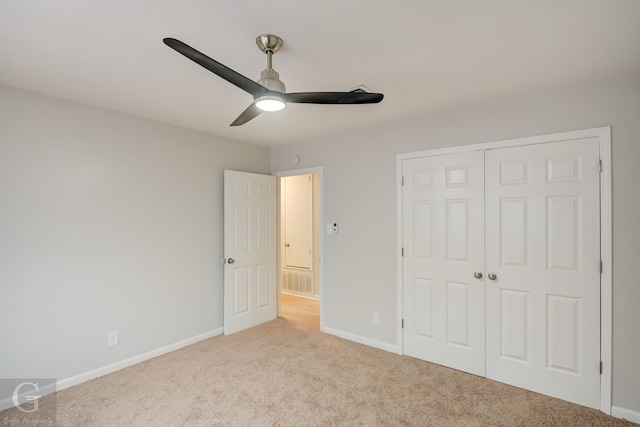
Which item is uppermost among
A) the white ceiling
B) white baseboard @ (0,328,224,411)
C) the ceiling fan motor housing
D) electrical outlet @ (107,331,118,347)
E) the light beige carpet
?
the white ceiling

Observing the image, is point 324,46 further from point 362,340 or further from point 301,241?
point 301,241

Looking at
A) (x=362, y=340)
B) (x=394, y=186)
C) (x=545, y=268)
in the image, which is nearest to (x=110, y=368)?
(x=362, y=340)

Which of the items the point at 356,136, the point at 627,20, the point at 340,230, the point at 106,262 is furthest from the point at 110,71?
the point at 627,20

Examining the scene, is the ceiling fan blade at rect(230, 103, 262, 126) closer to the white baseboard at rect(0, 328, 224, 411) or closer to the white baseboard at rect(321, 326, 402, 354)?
the white baseboard at rect(0, 328, 224, 411)

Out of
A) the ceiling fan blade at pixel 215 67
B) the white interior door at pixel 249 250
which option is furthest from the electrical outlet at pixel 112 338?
the ceiling fan blade at pixel 215 67

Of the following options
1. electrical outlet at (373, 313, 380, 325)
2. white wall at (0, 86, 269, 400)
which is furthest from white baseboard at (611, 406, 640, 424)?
white wall at (0, 86, 269, 400)

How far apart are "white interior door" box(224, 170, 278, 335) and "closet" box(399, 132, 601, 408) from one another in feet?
6.28

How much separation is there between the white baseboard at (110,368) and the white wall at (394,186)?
1592 mm

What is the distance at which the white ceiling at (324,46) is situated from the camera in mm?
1521

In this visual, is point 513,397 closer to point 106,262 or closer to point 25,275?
point 106,262

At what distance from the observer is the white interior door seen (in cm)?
382

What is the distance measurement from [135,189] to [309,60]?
2.20m

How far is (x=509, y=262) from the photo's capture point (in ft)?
8.75

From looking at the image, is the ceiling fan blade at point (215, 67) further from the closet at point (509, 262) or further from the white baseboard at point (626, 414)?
the white baseboard at point (626, 414)
